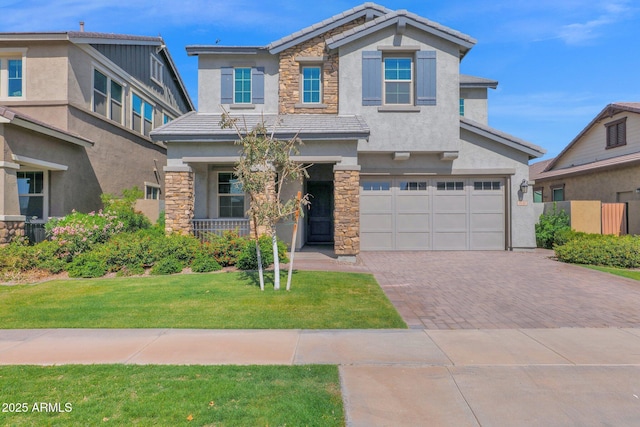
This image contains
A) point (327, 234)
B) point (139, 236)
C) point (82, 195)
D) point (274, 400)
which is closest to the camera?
point (274, 400)

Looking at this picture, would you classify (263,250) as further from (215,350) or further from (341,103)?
(341,103)

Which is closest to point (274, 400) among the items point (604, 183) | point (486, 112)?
point (486, 112)

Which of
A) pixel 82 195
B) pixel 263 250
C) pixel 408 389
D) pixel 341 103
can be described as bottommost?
pixel 408 389

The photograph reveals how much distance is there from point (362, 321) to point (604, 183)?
712 inches

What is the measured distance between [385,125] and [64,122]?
11.3 m

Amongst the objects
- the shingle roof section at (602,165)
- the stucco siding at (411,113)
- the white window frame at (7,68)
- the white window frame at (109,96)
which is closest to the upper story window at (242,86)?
the stucco siding at (411,113)

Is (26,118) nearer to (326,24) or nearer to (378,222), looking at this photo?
(326,24)

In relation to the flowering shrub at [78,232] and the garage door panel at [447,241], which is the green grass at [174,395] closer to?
the flowering shrub at [78,232]

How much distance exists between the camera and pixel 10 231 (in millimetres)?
10578

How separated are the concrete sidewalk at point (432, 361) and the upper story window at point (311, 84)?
35.3ft

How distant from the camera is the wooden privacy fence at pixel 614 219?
1508 cm

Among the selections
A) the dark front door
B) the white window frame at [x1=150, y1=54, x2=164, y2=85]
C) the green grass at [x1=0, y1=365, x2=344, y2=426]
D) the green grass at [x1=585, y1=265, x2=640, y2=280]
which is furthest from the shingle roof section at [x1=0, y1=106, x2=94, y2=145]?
the green grass at [x1=585, y1=265, x2=640, y2=280]

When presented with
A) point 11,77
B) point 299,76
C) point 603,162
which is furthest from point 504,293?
point 11,77

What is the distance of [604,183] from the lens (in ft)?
58.9
